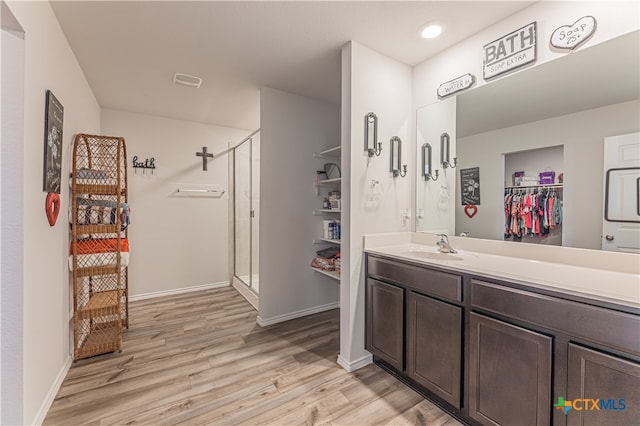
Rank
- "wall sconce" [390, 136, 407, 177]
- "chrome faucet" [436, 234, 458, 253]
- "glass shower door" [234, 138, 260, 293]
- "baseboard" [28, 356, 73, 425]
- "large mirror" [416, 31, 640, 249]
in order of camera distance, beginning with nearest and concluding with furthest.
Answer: "large mirror" [416, 31, 640, 249] < "baseboard" [28, 356, 73, 425] < "chrome faucet" [436, 234, 458, 253] < "wall sconce" [390, 136, 407, 177] < "glass shower door" [234, 138, 260, 293]

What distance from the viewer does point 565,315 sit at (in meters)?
1.15

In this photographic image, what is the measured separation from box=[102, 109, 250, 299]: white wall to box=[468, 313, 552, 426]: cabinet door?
3576 mm

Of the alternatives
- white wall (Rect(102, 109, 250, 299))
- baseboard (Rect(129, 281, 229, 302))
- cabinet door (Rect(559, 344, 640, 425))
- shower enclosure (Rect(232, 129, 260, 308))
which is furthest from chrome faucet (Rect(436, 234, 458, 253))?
baseboard (Rect(129, 281, 229, 302))

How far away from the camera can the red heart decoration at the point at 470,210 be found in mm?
2048

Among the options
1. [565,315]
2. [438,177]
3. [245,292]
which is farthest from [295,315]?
[565,315]

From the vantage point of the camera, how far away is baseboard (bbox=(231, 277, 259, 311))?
3387 mm

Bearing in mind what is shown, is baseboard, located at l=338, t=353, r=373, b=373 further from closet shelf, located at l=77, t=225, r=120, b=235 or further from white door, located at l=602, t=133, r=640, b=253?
closet shelf, located at l=77, t=225, r=120, b=235

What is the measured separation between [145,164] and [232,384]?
3.03m

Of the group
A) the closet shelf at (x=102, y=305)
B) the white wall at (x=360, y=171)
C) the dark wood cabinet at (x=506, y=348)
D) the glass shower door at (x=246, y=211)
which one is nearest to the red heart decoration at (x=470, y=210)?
the white wall at (x=360, y=171)

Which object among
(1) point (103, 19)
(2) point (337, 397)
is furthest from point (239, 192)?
(2) point (337, 397)

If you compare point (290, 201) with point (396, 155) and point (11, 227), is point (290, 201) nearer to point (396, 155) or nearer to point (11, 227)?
point (396, 155)

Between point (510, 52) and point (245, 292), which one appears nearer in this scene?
point (510, 52)

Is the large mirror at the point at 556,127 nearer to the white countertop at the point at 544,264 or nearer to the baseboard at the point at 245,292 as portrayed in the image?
the white countertop at the point at 544,264

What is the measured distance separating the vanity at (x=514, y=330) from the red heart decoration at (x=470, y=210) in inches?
7.8
